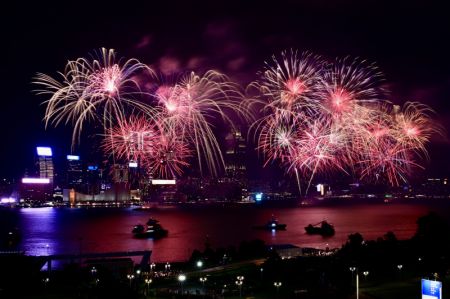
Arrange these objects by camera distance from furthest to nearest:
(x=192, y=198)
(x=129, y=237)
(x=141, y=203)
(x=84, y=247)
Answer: (x=192, y=198), (x=141, y=203), (x=129, y=237), (x=84, y=247)

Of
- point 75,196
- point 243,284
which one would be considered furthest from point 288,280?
point 75,196

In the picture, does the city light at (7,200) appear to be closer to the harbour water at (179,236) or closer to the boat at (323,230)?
the harbour water at (179,236)

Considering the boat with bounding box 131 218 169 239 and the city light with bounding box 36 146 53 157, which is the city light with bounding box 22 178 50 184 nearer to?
the city light with bounding box 36 146 53 157

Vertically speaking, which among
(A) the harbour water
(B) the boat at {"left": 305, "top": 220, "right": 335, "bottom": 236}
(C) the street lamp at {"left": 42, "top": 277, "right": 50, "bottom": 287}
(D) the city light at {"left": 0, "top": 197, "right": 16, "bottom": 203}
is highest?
(D) the city light at {"left": 0, "top": 197, "right": 16, "bottom": 203}

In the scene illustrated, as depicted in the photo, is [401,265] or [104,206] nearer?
[401,265]

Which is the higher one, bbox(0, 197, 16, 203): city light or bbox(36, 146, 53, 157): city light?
bbox(36, 146, 53, 157): city light

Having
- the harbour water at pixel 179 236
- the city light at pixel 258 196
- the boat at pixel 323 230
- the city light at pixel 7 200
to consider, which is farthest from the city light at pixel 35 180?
the boat at pixel 323 230

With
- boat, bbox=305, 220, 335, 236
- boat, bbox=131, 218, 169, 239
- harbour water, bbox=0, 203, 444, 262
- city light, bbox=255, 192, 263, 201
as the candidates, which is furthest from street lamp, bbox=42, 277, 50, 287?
city light, bbox=255, 192, 263, 201

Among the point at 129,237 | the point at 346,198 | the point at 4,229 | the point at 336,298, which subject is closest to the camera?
the point at 336,298

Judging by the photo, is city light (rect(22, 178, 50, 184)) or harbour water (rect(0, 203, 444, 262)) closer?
harbour water (rect(0, 203, 444, 262))

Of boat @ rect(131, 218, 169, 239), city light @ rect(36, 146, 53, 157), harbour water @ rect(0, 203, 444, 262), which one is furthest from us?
city light @ rect(36, 146, 53, 157)

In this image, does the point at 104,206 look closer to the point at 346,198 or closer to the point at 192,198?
the point at 192,198
